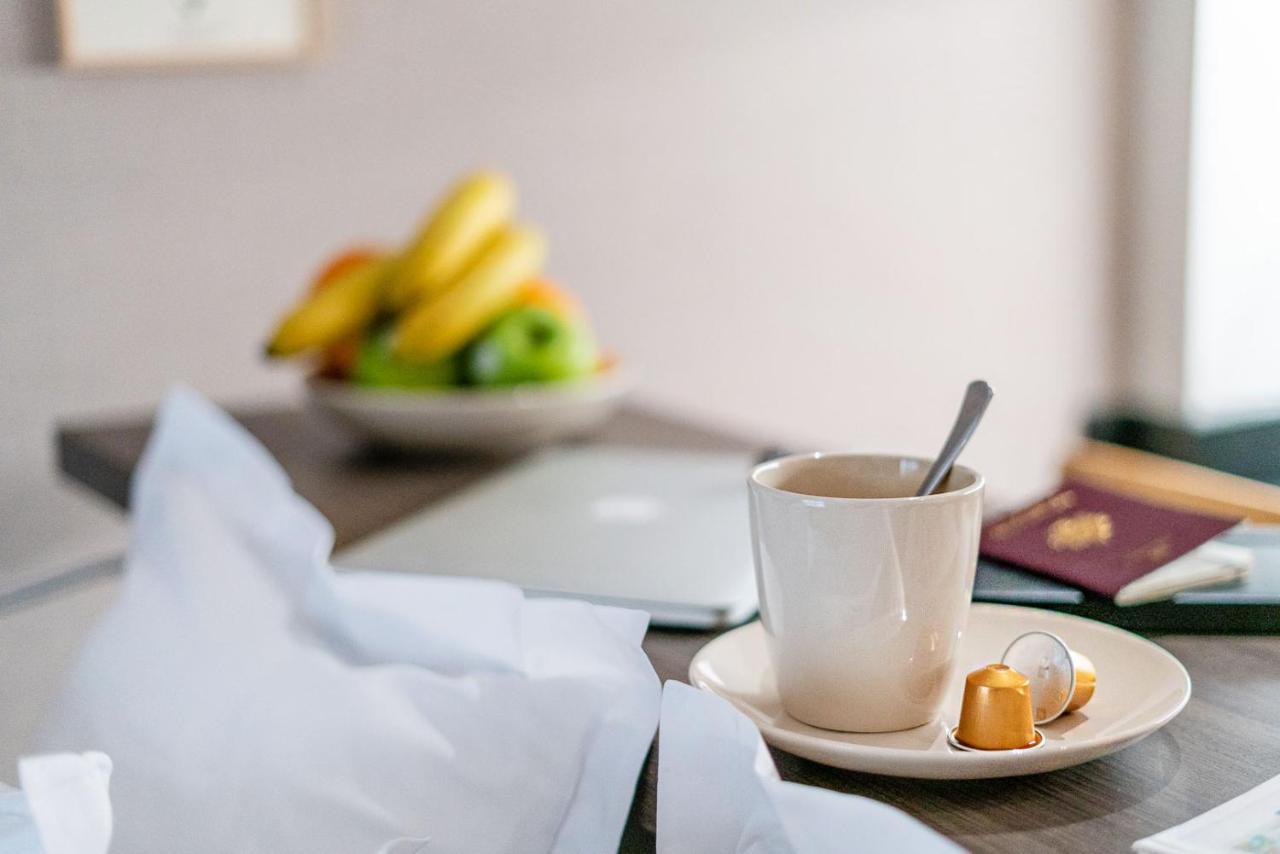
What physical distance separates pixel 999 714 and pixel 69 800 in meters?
0.30

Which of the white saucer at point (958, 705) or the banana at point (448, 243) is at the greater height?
the banana at point (448, 243)

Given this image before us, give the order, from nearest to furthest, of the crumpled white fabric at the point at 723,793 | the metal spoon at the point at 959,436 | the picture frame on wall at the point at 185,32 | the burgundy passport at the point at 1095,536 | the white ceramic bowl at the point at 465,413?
1. the crumpled white fabric at the point at 723,793
2. the metal spoon at the point at 959,436
3. the burgundy passport at the point at 1095,536
4. the white ceramic bowl at the point at 465,413
5. the picture frame on wall at the point at 185,32

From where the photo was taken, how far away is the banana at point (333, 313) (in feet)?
3.59

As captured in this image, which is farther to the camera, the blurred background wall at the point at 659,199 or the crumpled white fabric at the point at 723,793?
the blurred background wall at the point at 659,199

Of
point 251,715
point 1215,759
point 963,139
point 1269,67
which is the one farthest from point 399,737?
point 1269,67

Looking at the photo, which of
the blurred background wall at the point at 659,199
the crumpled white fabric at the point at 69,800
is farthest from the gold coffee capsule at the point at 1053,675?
the blurred background wall at the point at 659,199

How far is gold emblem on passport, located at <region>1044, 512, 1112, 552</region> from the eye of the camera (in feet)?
2.15

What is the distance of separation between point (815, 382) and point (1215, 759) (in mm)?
1737

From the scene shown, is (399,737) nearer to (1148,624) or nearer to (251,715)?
(251,715)

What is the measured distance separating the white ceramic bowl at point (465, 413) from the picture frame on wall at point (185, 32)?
0.67 metres

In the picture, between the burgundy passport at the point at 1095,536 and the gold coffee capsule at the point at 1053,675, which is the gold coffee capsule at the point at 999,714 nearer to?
the gold coffee capsule at the point at 1053,675

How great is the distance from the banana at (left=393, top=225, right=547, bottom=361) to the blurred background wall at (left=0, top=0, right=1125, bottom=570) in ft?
2.15

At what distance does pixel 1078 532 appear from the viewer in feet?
2.20

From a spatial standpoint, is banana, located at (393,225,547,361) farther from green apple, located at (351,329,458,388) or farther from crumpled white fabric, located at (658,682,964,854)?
crumpled white fabric, located at (658,682,964,854)
